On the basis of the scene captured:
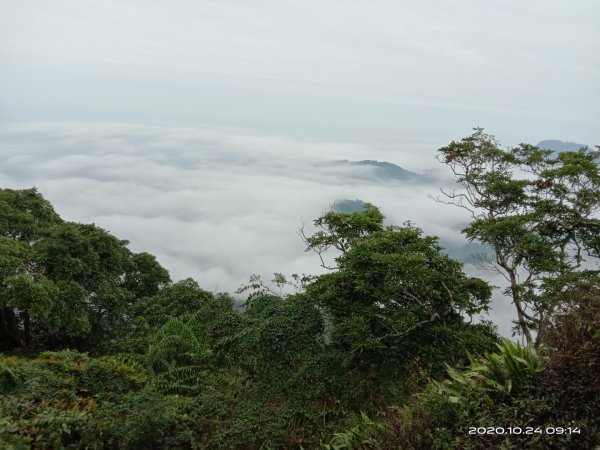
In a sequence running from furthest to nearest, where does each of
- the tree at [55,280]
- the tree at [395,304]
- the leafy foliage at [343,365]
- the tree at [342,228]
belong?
the tree at [55,280]
the tree at [342,228]
the tree at [395,304]
the leafy foliage at [343,365]

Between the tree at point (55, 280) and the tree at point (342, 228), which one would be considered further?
the tree at point (55, 280)

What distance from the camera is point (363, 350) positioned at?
7.12m

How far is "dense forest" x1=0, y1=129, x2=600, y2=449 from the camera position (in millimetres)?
4082

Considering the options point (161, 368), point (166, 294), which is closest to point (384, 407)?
point (161, 368)

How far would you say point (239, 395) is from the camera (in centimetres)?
758

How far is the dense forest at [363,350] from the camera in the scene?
13.4ft

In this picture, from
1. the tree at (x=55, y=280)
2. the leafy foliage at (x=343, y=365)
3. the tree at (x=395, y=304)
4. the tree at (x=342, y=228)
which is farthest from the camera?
the tree at (x=55, y=280)

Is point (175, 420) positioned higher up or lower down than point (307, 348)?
lower down

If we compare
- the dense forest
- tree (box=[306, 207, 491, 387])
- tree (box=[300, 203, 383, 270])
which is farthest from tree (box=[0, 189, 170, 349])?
tree (box=[306, 207, 491, 387])

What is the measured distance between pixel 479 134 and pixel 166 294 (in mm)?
12339

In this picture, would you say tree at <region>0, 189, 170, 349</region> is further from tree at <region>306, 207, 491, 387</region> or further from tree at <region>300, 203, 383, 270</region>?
tree at <region>306, 207, 491, 387</region>

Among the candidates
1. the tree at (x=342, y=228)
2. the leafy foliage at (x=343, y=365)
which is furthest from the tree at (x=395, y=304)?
the tree at (x=342, y=228)

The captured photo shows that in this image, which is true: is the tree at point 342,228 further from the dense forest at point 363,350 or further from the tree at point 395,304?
the tree at point 395,304

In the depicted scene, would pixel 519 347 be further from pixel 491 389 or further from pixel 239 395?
pixel 239 395
